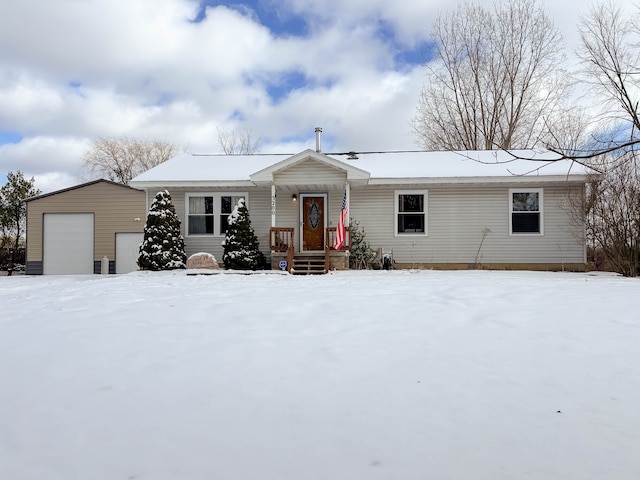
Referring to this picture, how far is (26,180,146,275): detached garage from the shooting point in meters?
16.3

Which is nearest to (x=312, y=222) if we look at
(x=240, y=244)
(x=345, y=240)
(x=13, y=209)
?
(x=345, y=240)

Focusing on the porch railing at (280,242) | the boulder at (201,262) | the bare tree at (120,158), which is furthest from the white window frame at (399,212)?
the bare tree at (120,158)

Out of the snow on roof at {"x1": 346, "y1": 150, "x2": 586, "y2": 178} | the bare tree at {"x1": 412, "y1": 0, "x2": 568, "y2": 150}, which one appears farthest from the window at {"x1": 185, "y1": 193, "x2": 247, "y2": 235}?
the bare tree at {"x1": 412, "y1": 0, "x2": 568, "y2": 150}

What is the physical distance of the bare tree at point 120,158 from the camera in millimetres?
30156

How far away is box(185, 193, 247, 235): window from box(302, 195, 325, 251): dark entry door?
201 cm

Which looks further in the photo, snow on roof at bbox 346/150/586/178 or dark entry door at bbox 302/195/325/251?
dark entry door at bbox 302/195/325/251

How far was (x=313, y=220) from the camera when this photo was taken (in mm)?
13211

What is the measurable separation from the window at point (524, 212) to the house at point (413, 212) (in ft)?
0.10

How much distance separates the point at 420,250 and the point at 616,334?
9.14 meters

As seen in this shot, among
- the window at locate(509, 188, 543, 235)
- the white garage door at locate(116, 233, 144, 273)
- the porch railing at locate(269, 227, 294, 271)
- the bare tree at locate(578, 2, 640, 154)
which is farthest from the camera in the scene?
the white garage door at locate(116, 233, 144, 273)

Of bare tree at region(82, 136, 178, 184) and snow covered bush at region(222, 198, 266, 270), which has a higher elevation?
bare tree at region(82, 136, 178, 184)

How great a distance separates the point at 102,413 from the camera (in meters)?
2.43

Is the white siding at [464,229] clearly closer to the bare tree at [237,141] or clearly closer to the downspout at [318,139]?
the downspout at [318,139]

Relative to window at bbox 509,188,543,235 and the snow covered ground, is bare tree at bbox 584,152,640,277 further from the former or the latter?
the snow covered ground
